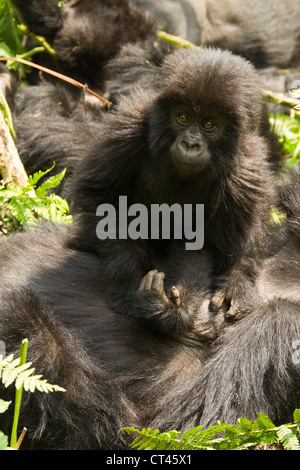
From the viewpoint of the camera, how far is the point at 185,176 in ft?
13.0

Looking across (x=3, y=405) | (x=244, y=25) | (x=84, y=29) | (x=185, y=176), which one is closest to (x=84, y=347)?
(x=3, y=405)

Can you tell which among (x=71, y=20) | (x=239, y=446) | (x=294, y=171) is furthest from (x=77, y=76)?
(x=239, y=446)

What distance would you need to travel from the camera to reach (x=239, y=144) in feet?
13.0

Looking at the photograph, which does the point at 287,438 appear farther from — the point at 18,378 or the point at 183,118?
the point at 183,118

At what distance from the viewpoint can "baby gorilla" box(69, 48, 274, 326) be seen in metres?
3.80

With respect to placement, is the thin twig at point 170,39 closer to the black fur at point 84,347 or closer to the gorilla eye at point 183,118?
the gorilla eye at point 183,118

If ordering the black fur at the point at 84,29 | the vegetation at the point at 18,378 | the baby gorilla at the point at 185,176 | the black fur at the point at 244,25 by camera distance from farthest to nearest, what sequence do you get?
the black fur at the point at 244,25, the black fur at the point at 84,29, the baby gorilla at the point at 185,176, the vegetation at the point at 18,378

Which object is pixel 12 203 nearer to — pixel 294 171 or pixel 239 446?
pixel 294 171

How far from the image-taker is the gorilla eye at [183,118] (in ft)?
12.7

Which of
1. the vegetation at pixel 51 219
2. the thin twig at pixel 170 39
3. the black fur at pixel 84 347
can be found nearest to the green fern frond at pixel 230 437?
the vegetation at pixel 51 219

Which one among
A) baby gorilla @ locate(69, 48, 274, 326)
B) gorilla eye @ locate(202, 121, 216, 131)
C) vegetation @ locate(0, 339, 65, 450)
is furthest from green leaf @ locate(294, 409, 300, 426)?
gorilla eye @ locate(202, 121, 216, 131)

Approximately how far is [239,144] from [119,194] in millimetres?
766

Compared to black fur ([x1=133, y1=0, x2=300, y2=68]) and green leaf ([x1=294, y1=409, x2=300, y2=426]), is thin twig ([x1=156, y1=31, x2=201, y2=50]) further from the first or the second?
green leaf ([x1=294, y1=409, x2=300, y2=426])

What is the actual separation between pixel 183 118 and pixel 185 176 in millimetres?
323
